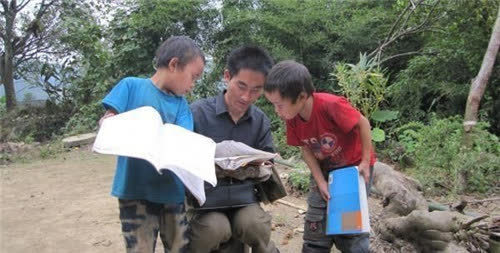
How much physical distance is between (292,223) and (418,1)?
14.0 feet

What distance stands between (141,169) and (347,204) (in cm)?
97

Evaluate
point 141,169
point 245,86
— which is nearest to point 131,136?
point 141,169

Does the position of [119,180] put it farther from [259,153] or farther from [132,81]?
[259,153]

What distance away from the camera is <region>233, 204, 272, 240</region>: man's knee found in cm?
231

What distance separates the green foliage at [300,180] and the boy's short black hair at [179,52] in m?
2.72

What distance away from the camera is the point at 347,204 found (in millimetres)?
2402

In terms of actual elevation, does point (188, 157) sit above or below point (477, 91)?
below

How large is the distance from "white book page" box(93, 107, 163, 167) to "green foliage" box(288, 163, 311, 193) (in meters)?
3.00

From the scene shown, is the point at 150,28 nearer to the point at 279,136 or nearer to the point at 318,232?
the point at 279,136

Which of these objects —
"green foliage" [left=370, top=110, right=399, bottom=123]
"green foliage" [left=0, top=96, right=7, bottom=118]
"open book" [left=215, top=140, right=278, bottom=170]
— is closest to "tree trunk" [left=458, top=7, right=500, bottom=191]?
"green foliage" [left=370, top=110, right=399, bottom=123]

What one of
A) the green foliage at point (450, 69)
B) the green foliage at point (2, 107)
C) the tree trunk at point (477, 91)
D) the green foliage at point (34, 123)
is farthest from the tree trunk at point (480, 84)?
the green foliage at point (2, 107)

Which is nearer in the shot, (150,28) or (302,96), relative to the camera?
(302,96)

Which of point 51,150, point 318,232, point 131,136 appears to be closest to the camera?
point 131,136

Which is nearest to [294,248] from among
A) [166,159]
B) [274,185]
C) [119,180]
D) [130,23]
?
[274,185]
